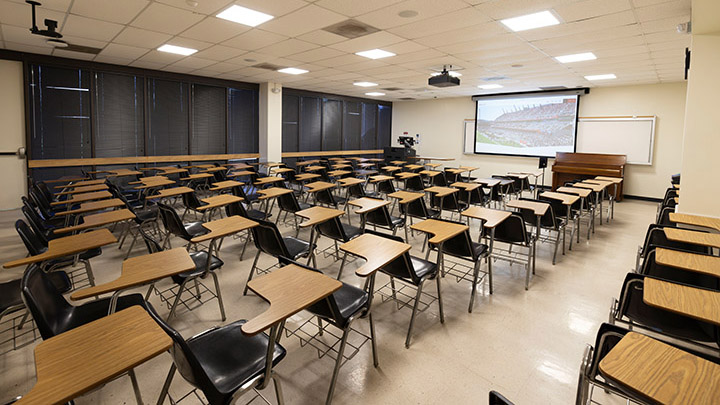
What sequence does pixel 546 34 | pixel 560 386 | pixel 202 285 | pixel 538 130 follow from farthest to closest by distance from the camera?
pixel 538 130 → pixel 546 34 → pixel 202 285 → pixel 560 386

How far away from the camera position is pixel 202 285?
11.8ft

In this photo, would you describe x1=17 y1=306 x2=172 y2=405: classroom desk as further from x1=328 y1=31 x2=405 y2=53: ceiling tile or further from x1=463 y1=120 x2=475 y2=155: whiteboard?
x1=463 y1=120 x2=475 y2=155: whiteboard

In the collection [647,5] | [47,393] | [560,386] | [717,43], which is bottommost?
[560,386]

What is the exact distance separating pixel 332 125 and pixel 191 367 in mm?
11824

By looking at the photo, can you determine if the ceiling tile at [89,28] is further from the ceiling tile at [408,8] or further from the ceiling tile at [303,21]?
the ceiling tile at [408,8]

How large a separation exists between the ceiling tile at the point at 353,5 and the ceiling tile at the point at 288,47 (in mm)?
1558

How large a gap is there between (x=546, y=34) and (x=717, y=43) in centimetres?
173

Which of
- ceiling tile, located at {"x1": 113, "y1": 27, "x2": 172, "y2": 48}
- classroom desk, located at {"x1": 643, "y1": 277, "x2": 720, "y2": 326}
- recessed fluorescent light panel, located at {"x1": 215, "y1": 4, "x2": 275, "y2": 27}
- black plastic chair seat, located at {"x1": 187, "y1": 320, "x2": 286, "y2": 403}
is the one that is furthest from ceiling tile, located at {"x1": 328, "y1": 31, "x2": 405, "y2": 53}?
black plastic chair seat, located at {"x1": 187, "y1": 320, "x2": 286, "y2": 403}

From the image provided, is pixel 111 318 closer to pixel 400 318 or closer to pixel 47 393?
pixel 47 393

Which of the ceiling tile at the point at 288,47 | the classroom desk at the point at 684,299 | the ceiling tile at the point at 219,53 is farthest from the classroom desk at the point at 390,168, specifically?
the classroom desk at the point at 684,299

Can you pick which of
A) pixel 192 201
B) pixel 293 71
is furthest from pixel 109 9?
pixel 293 71

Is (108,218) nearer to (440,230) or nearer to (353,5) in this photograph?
(440,230)

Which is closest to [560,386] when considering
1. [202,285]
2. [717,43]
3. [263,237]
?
[263,237]

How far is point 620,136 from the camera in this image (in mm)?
9367
